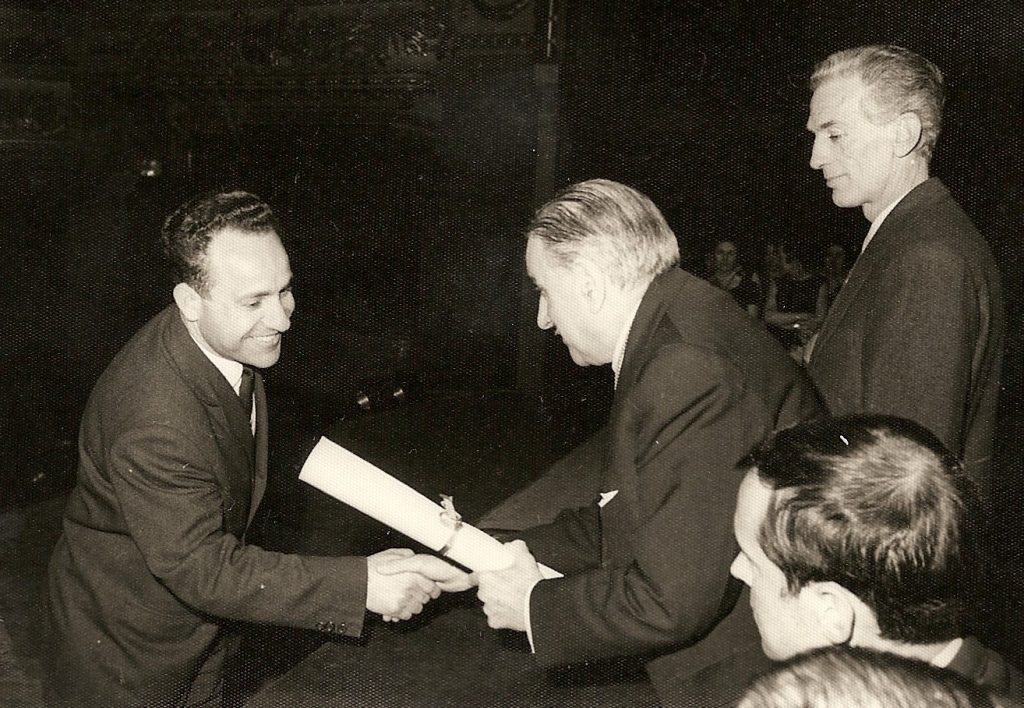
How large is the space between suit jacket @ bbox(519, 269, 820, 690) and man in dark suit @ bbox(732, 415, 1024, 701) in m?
0.19

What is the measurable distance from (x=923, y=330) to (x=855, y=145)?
0.61 metres

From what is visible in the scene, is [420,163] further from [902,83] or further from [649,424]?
[649,424]

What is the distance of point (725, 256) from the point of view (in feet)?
23.1

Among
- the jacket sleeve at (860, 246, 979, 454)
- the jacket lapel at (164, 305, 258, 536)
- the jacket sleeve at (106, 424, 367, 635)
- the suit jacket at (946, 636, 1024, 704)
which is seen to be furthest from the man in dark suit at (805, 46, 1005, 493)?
the jacket lapel at (164, 305, 258, 536)

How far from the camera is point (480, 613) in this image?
3.71 meters

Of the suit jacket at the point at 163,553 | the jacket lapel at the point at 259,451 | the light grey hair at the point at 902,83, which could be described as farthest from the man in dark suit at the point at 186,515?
the light grey hair at the point at 902,83

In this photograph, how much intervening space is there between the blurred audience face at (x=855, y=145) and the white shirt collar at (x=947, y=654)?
1371mm

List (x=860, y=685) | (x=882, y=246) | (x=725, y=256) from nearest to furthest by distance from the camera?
(x=860, y=685), (x=882, y=246), (x=725, y=256)

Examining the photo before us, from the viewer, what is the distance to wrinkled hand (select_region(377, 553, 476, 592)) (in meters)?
2.17

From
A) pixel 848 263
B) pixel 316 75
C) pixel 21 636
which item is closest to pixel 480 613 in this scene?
pixel 21 636

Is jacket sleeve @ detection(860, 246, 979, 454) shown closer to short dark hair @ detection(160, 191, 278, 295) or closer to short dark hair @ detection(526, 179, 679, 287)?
short dark hair @ detection(526, 179, 679, 287)

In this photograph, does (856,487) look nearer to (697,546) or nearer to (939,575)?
(939,575)

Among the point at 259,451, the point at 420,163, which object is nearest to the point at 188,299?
the point at 259,451

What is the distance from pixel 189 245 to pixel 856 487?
168 cm
